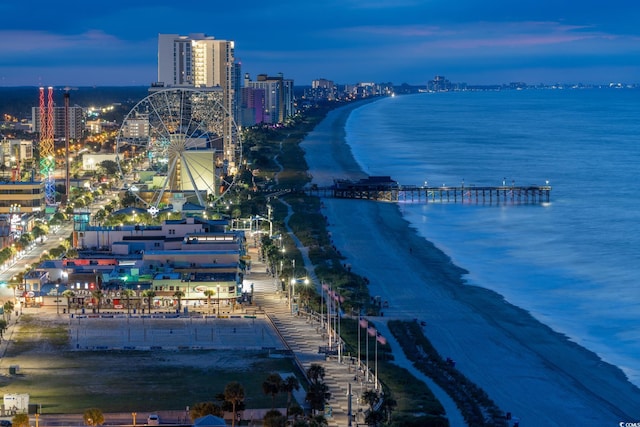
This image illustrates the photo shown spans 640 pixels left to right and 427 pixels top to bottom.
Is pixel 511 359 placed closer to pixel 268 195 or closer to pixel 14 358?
pixel 14 358

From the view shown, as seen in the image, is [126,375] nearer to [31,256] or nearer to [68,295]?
[68,295]

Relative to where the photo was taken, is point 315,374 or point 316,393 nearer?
point 316,393

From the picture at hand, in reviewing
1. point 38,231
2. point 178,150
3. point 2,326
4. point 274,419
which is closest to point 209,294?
point 2,326

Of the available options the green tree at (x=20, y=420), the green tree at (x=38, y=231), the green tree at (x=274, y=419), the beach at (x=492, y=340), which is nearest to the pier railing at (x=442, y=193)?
the beach at (x=492, y=340)

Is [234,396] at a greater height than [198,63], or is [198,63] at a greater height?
[198,63]

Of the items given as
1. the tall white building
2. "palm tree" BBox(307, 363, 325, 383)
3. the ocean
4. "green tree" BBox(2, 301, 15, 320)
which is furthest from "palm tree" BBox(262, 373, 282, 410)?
the tall white building

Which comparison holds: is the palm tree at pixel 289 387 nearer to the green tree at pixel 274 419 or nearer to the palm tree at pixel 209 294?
the green tree at pixel 274 419
